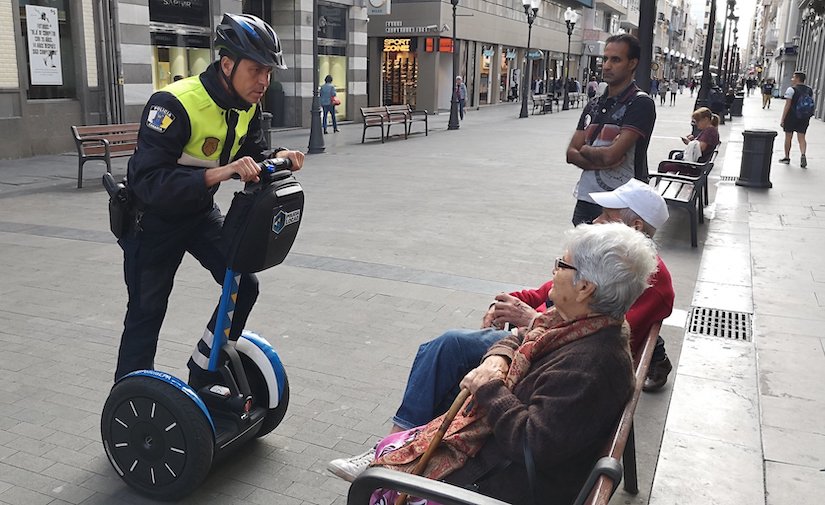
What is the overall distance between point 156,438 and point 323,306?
2.71 m

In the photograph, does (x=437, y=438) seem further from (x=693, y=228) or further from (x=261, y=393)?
(x=693, y=228)

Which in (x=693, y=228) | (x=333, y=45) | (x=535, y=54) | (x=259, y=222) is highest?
(x=535, y=54)

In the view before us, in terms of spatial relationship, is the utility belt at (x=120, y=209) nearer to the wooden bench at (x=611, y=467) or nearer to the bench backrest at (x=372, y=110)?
the wooden bench at (x=611, y=467)

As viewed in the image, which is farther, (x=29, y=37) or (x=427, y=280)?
(x=29, y=37)

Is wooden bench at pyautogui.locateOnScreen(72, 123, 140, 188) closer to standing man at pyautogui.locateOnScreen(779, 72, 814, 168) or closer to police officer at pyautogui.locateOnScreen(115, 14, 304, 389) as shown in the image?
police officer at pyautogui.locateOnScreen(115, 14, 304, 389)

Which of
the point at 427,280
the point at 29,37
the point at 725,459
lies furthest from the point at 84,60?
the point at 725,459

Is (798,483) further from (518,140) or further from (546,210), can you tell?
(518,140)

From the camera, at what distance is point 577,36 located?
202 ft

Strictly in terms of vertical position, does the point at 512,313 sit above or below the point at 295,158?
below

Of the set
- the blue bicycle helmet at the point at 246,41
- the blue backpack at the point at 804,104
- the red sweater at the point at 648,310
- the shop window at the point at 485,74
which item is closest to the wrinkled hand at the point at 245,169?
the blue bicycle helmet at the point at 246,41

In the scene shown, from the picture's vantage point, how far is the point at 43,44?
14.4 metres

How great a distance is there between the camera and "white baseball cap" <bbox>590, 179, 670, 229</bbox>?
332cm

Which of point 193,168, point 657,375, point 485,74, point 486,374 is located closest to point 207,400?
point 193,168

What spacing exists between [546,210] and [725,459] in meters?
6.53
